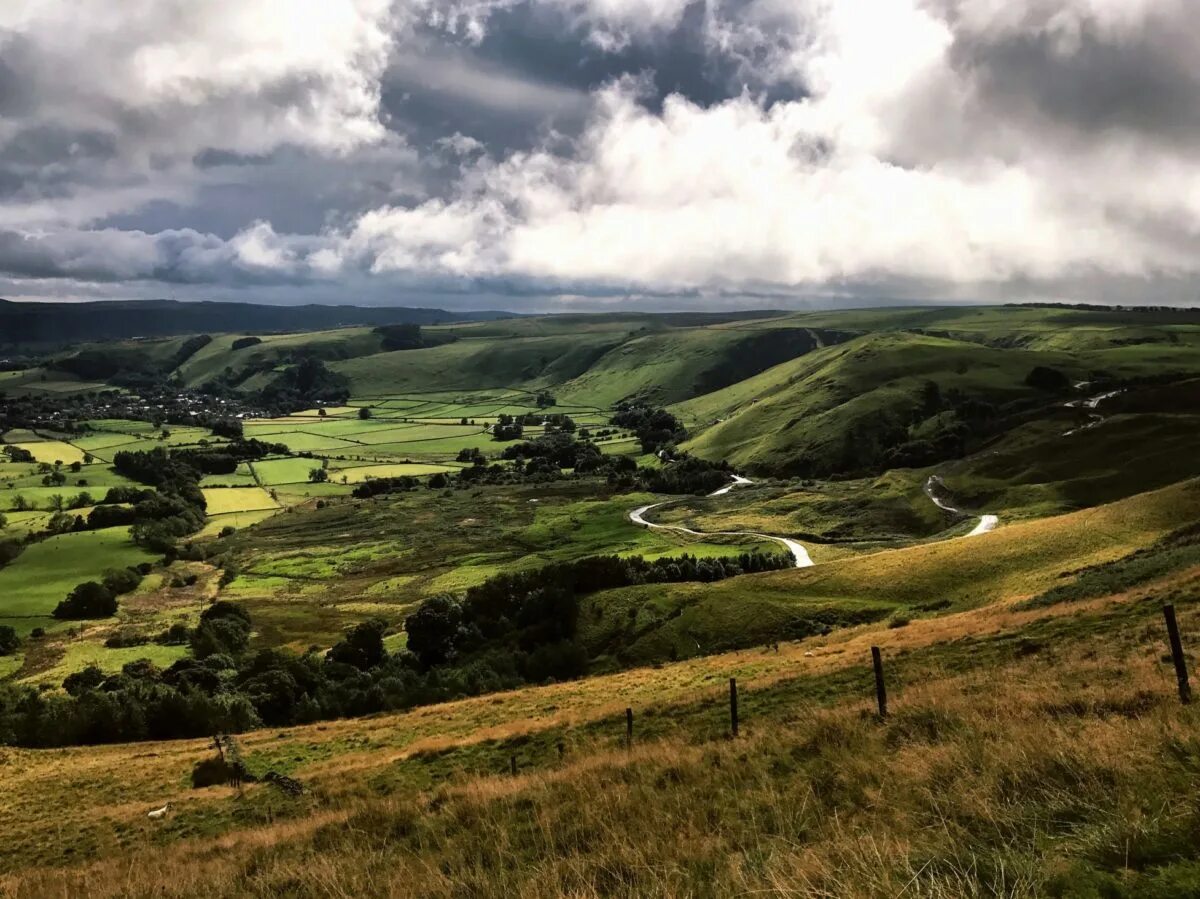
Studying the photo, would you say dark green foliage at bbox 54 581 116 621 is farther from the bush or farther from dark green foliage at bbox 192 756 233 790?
dark green foliage at bbox 192 756 233 790

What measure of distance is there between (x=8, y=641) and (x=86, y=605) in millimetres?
18599

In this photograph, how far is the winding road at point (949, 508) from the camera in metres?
121

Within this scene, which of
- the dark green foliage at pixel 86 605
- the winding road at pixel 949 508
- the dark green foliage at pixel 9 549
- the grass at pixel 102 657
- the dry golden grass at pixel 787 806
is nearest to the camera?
the dry golden grass at pixel 787 806

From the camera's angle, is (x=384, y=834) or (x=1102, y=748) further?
(x=384, y=834)

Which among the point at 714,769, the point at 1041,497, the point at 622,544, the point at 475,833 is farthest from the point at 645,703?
the point at 1041,497

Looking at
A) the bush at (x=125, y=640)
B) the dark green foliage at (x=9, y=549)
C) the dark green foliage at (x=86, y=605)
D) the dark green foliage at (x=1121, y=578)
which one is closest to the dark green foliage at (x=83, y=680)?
the bush at (x=125, y=640)

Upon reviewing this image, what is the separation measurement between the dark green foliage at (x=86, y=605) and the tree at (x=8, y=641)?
574 inches

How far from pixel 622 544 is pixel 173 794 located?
117751 mm

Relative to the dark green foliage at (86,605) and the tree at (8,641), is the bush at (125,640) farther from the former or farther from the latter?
the dark green foliage at (86,605)

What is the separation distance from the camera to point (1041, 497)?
13850 cm

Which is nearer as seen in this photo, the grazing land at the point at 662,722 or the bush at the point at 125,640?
the grazing land at the point at 662,722

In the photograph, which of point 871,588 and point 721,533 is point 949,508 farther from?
point 871,588

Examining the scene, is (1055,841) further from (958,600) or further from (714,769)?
(958,600)

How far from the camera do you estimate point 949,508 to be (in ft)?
481
